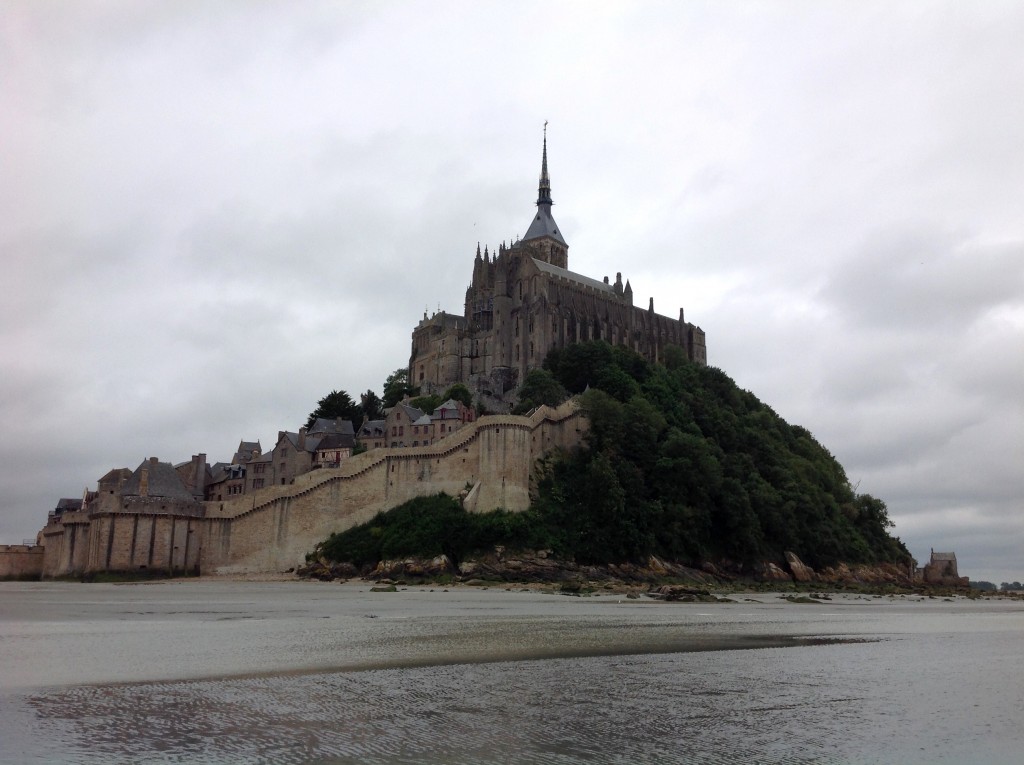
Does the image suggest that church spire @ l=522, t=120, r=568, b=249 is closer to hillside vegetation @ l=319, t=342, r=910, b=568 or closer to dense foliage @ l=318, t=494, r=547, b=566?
hillside vegetation @ l=319, t=342, r=910, b=568

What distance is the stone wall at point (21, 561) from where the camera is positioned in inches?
2635

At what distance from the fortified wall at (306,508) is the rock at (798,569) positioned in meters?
22.5

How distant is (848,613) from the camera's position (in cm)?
3778

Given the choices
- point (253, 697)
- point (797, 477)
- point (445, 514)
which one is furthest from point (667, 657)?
point (797, 477)

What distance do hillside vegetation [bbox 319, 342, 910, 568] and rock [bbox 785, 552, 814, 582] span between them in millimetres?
1062

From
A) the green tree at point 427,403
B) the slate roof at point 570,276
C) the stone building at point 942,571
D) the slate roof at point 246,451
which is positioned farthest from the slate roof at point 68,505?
the stone building at point 942,571

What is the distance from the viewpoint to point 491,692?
45.5 feet

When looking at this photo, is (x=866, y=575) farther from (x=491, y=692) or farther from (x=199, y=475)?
(x=491, y=692)

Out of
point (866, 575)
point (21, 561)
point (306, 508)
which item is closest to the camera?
point (306, 508)

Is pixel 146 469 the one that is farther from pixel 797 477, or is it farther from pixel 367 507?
pixel 797 477

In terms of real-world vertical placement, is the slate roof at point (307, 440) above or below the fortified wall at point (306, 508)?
above

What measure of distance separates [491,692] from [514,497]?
4488 cm

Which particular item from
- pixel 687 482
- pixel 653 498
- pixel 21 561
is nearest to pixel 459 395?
pixel 653 498

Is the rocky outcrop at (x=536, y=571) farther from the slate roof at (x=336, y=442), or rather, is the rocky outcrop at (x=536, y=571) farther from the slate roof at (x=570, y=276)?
the slate roof at (x=570, y=276)
